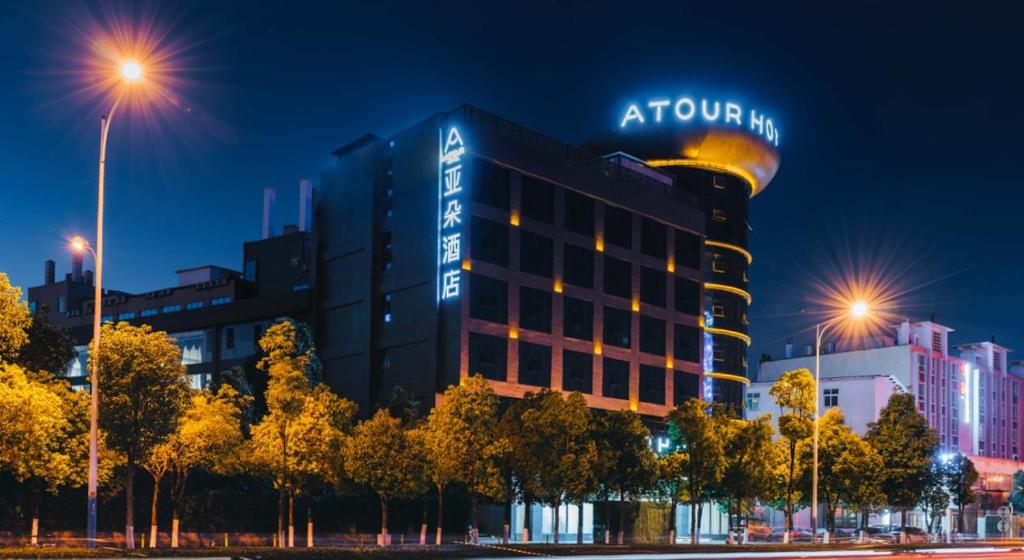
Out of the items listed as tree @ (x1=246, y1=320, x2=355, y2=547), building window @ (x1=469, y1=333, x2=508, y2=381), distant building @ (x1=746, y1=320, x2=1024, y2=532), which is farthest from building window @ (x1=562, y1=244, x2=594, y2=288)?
distant building @ (x1=746, y1=320, x2=1024, y2=532)

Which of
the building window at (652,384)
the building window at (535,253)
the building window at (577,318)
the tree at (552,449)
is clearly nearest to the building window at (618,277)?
the building window at (577,318)

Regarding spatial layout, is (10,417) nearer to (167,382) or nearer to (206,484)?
(167,382)

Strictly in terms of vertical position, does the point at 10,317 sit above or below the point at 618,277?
below

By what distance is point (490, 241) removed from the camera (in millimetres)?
76812

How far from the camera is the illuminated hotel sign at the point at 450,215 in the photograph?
74375 mm

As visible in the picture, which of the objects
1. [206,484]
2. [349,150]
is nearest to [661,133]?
[349,150]

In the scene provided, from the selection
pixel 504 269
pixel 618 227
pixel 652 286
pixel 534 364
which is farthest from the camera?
pixel 652 286

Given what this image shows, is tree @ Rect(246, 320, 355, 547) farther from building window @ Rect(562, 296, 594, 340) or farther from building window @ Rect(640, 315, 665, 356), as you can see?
building window @ Rect(640, 315, 665, 356)

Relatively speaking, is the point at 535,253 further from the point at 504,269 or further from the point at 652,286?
the point at 652,286

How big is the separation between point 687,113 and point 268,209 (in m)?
44.0

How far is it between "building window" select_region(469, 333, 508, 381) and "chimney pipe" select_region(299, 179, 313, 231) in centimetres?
2963

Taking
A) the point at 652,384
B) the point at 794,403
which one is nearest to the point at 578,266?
the point at 652,384

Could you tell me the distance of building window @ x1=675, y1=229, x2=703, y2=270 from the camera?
312 ft

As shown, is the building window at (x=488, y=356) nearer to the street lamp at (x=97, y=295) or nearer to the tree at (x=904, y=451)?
the tree at (x=904, y=451)
